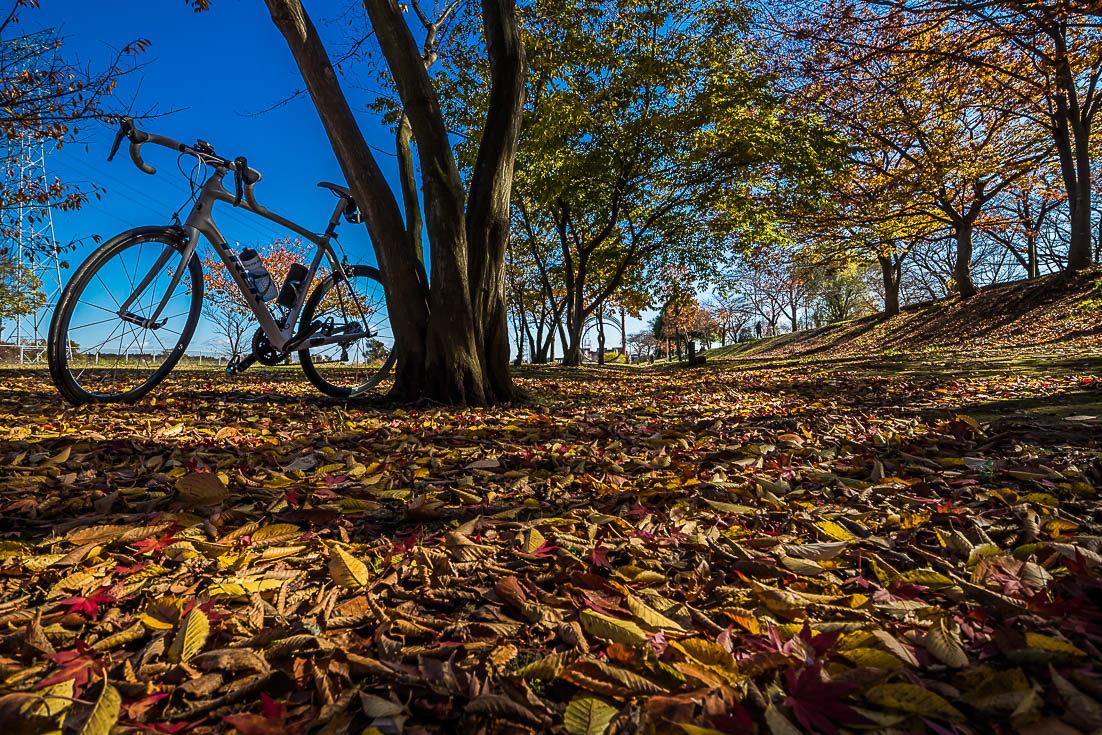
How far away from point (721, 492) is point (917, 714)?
1.22 m

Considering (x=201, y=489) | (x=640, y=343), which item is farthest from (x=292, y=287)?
(x=640, y=343)

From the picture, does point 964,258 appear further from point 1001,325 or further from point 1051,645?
point 1051,645

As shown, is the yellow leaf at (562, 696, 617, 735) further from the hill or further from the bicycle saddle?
the hill

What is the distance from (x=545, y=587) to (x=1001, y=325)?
1391 cm

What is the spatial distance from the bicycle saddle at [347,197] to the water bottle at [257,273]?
941mm

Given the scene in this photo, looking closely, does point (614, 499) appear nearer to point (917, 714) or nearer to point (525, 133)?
point (917, 714)

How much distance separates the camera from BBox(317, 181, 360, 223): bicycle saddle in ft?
14.5

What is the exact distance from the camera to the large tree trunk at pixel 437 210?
3986 mm

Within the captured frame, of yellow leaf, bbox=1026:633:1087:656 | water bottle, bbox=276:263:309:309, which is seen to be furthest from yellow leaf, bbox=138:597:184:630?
water bottle, bbox=276:263:309:309

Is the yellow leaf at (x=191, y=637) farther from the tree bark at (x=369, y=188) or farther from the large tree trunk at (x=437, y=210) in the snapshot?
the tree bark at (x=369, y=188)

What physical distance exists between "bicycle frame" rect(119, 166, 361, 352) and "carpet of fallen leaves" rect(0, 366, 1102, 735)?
1.28 meters

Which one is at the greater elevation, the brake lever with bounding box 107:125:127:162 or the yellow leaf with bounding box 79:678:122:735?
the brake lever with bounding box 107:125:127:162

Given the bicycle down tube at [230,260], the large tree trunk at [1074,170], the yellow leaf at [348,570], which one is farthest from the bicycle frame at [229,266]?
the large tree trunk at [1074,170]

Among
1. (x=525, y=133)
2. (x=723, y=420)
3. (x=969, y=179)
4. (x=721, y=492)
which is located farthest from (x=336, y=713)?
(x=969, y=179)
